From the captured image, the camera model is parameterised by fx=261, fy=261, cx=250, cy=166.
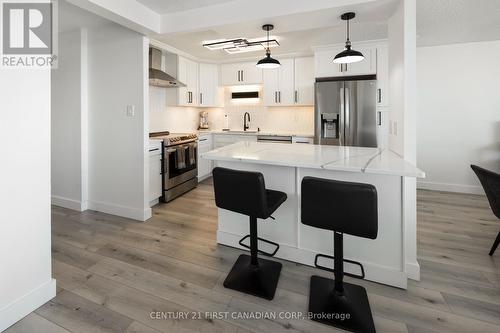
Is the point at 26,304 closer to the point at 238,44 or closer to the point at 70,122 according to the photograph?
the point at 70,122

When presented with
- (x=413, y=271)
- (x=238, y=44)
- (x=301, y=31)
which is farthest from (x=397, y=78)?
(x=238, y=44)

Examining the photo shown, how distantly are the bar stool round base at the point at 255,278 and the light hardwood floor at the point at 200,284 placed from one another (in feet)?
0.17

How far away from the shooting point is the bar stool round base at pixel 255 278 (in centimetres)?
187

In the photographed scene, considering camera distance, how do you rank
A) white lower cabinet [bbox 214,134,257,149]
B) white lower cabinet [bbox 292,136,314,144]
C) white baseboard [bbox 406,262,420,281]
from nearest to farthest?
white baseboard [bbox 406,262,420,281]
white lower cabinet [bbox 292,136,314,144]
white lower cabinet [bbox 214,134,257,149]

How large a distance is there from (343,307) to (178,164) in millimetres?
3018

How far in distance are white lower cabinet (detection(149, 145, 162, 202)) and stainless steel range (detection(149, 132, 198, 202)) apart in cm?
8

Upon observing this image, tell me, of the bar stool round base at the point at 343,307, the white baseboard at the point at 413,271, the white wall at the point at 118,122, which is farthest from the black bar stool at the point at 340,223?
the white wall at the point at 118,122

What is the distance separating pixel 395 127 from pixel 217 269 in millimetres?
1982

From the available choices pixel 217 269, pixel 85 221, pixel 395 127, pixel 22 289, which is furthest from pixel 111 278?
pixel 395 127

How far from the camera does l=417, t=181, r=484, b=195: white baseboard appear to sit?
420cm

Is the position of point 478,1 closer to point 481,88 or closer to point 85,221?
point 481,88

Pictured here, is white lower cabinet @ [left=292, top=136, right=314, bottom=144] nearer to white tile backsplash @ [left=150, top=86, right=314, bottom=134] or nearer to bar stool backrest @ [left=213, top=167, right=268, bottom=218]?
white tile backsplash @ [left=150, top=86, right=314, bottom=134]

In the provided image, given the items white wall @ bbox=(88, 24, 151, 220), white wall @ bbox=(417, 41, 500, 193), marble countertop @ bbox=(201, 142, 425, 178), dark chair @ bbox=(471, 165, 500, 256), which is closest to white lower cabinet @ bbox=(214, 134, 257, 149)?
white wall @ bbox=(88, 24, 151, 220)

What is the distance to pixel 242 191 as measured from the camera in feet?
5.89
